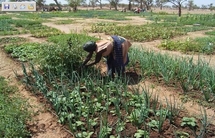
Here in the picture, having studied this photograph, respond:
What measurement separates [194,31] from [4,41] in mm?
10156

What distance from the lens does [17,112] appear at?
141 inches

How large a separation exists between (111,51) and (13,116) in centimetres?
219

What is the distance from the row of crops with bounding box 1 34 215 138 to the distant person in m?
0.36

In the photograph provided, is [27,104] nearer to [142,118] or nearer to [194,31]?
[142,118]

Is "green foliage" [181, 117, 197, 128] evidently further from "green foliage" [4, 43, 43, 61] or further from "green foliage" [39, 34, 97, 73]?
"green foliage" [4, 43, 43, 61]

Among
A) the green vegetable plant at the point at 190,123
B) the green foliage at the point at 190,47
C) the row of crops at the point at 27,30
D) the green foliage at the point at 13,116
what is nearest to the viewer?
the green foliage at the point at 13,116

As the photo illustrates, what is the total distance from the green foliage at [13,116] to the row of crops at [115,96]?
0.40 m

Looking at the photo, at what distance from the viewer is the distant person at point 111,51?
4.67 m

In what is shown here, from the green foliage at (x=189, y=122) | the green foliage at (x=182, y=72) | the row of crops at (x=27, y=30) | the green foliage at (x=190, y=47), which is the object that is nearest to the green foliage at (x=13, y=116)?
the green foliage at (x=189, y=122)

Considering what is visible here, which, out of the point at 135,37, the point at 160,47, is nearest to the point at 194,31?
the point at 135,37

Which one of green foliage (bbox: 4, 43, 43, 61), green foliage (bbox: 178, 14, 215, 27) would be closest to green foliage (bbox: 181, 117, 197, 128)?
green foliage (bbox: 4, 43, 43, 61)

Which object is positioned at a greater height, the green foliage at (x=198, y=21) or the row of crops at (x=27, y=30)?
the green foliage at (x=198, y=21)

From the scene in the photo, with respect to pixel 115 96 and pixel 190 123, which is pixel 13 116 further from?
pixel 190 123

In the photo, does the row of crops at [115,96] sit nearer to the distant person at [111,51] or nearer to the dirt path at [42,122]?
the dirt path at [42,122]
